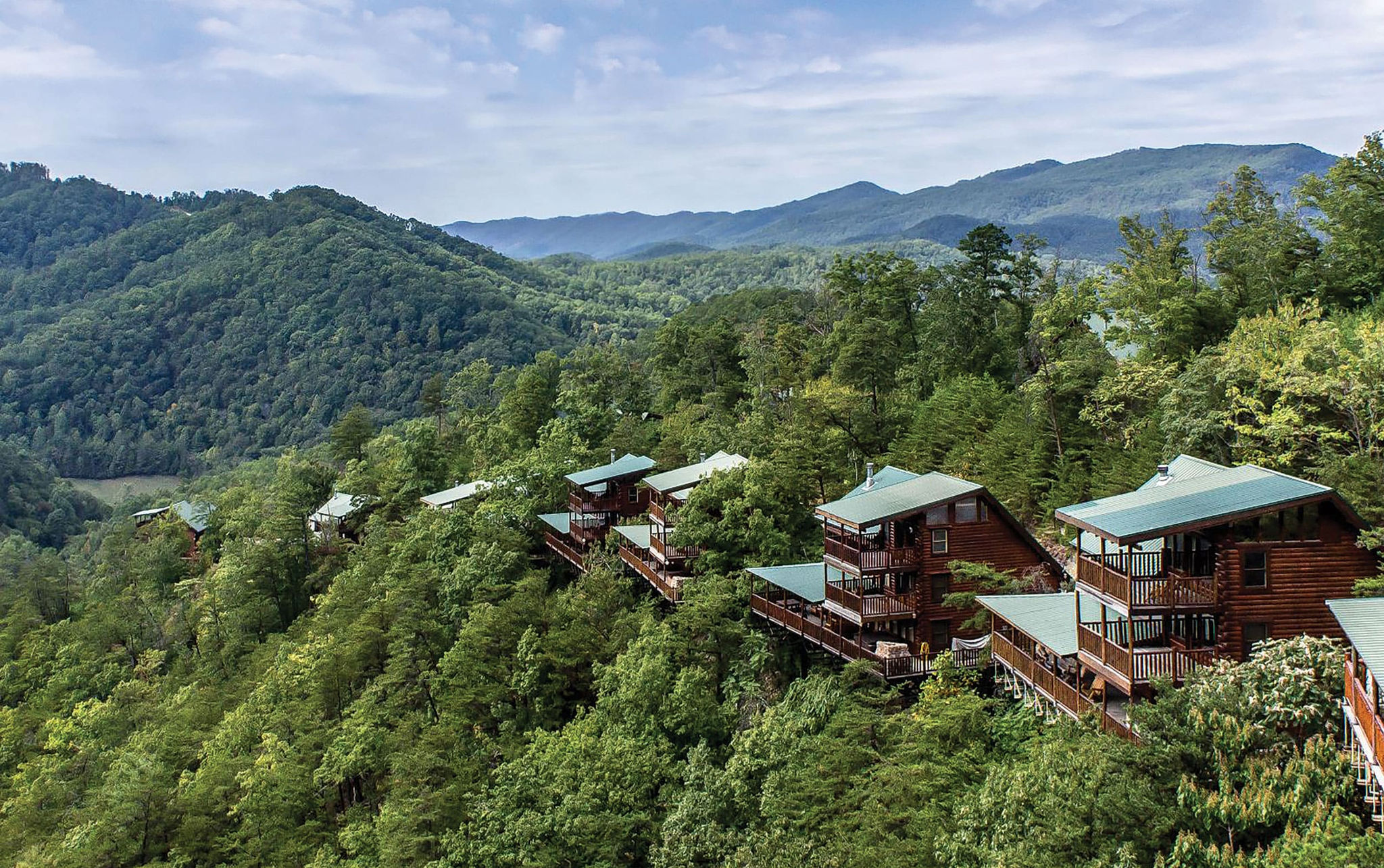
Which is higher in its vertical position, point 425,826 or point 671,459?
point 671,459

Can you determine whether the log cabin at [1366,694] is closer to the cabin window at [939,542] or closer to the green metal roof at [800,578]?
the cabin window at [939,542]

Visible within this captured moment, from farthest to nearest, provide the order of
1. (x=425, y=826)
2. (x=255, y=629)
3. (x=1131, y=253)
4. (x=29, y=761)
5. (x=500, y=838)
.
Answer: (x=255, y=629), (x=29, y=761), (x=1131, y=253), (x=425, y=826), (x=500, y=838)

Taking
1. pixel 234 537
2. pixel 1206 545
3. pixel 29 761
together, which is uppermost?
pixel 1206 545

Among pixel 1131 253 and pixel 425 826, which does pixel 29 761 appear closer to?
pixel 425 826

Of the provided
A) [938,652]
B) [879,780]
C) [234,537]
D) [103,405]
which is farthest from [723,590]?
[103,405]

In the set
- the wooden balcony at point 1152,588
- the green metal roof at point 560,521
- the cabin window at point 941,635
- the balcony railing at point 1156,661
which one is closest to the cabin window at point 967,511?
the cabin window at point 941,635

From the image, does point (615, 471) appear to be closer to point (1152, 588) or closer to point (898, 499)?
point (898, 499)

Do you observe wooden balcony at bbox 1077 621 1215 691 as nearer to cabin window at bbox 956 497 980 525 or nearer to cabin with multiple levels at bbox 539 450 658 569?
cabin window at bbox 956 497 980 525
